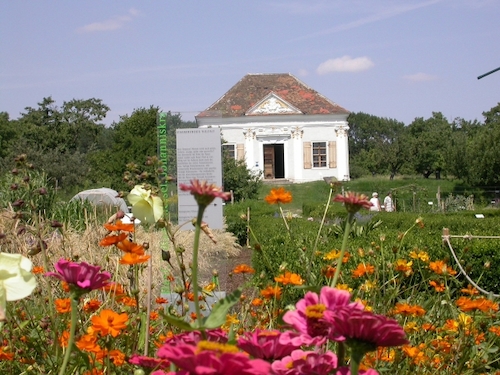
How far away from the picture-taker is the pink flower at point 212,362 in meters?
0.67

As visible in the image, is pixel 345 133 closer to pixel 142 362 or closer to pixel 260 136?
pixel 260 136

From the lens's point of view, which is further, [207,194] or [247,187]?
[247,187]

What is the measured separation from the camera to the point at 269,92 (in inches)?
1473

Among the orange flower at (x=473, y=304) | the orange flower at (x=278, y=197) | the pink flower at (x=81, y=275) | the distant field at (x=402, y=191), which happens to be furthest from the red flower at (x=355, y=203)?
the distant field at (x=402, y=191)

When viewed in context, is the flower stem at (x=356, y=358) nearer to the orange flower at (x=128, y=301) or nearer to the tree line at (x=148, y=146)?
the orange flower at (x=128, y=301)

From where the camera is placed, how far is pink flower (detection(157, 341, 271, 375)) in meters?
0.67

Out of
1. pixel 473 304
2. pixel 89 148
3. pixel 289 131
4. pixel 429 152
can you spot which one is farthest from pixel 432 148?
pixel 473 304

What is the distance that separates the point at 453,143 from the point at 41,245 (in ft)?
117

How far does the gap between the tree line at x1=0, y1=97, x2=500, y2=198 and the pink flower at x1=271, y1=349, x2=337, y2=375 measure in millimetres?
9481

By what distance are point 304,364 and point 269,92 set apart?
121 feet

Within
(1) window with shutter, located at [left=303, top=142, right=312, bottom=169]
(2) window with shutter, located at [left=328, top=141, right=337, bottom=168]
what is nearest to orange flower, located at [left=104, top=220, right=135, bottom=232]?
(1) window with shutter, located at [left=303, top=142, right=312, bottom=169]

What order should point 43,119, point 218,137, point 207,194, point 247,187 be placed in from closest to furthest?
1. point 207,194
2. point 218,137
3. point 247,187
4. point 43,119

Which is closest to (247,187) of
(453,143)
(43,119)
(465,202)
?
(465,202)

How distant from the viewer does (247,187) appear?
23.7 meters
